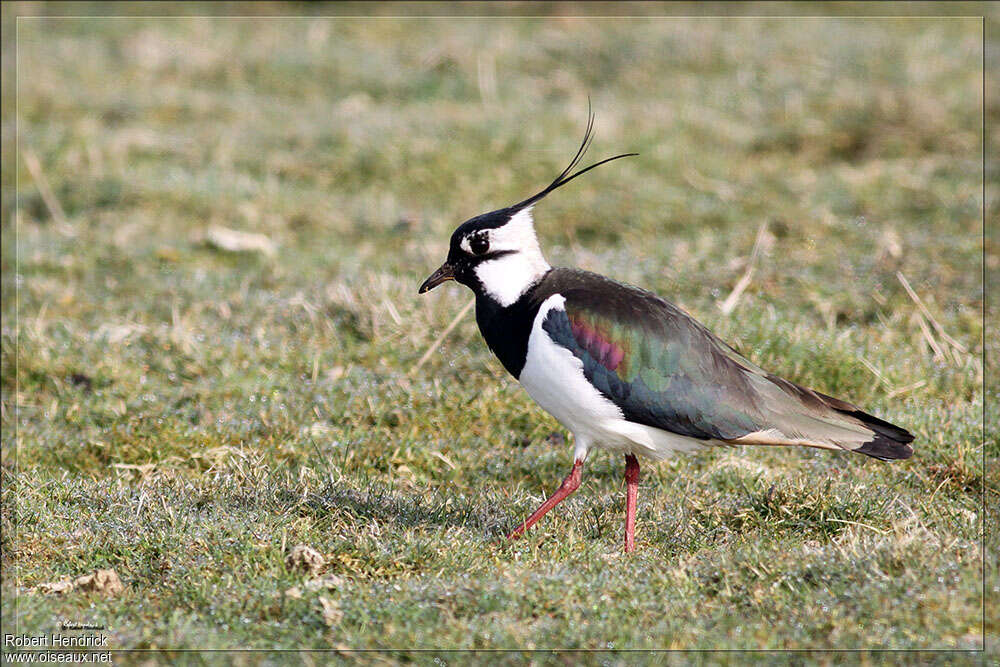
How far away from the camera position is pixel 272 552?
13.4 feet

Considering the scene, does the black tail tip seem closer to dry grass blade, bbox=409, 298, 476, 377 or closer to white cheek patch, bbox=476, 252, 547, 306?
white cheek patch, bbox=476, 252, 547, 306

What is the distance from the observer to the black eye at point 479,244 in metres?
4.65

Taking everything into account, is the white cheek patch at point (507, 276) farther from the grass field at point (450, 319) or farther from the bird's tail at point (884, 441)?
the bird's tail at point (884, 441)

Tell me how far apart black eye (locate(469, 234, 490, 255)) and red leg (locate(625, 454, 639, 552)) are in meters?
1.02

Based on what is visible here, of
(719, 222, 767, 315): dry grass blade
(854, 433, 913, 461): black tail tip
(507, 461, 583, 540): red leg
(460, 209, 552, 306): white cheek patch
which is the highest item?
(460, 209, 552, 306): white cheek patch

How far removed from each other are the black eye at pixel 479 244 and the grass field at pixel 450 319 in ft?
3.44

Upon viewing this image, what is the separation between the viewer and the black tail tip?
14.2 ft

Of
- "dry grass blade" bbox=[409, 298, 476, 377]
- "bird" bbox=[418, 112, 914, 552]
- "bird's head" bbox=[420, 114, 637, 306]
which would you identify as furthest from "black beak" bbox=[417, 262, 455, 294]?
"dry grass blade" bbox=[409, 298, 476, 377]

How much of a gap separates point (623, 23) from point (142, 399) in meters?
7.81

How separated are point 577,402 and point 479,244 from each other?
0.80m

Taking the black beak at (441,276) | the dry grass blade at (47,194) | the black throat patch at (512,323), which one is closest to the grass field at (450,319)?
the dry grass blade at (47,194)

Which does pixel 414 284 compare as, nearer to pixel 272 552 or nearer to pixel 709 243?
pixel 709 243

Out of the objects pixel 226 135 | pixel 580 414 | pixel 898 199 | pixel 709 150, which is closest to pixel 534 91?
pixel 709 150

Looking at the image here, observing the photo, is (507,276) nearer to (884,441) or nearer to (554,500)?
(554,500)
